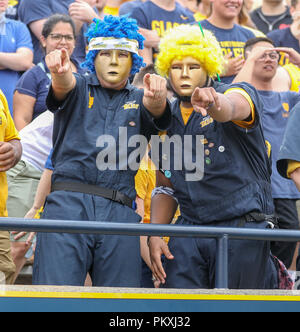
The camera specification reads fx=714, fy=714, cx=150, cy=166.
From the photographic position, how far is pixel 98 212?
395 centimetres

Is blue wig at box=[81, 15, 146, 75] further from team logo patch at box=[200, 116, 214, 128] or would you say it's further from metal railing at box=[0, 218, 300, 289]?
metal railing at box=[0, 218, 300, 289]

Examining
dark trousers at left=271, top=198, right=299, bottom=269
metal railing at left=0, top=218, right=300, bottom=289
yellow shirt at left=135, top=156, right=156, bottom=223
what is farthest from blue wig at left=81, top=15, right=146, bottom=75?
dark trousers at left=271, top=198, right=299, bottom=269

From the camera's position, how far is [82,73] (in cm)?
640

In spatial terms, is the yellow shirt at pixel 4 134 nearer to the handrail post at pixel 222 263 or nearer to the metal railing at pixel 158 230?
the metal railing at pixel 158 230

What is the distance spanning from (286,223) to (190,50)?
171 cm

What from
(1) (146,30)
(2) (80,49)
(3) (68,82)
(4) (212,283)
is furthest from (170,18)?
(4) (212,283)

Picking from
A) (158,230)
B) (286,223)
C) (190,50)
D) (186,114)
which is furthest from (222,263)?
(286,223)

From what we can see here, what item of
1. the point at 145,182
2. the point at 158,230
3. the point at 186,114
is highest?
the point at 186,114

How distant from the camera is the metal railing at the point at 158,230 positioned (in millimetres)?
3303

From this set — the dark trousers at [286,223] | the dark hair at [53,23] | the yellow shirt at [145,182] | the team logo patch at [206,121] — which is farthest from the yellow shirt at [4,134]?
the dark trousers at [286,223]

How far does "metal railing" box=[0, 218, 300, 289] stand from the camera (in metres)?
3.30

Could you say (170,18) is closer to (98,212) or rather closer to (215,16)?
(215,16)

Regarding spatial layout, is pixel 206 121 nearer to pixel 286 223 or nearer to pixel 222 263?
pixel 222 263

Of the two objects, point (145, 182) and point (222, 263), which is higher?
point (145, 182)
